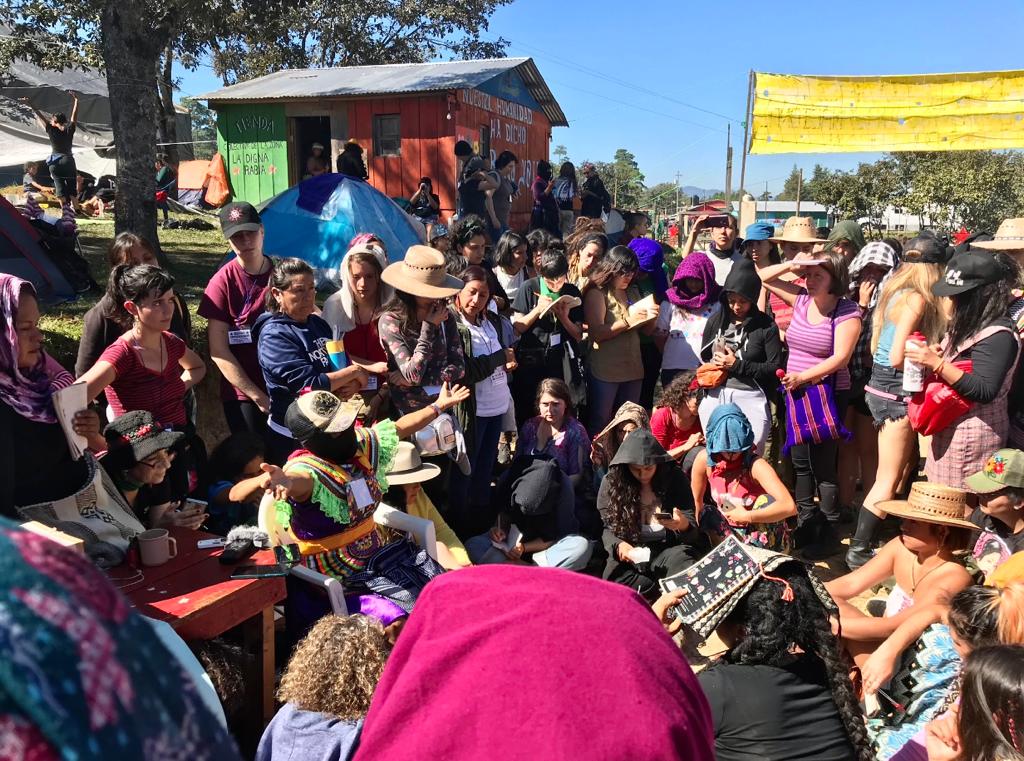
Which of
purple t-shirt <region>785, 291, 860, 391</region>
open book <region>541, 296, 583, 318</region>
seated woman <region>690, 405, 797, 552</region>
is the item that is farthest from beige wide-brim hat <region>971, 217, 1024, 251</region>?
open book <region>541, 296, 583, 318</region>

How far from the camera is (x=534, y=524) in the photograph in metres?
4.64

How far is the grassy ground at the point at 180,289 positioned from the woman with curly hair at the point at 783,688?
4.40 meters

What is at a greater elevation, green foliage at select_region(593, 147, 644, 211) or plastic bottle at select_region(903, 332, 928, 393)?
green foliage at select_region(593, 147, 644, 211)

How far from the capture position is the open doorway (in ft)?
47.9

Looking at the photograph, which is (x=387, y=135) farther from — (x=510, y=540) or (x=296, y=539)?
(x=296, y=539)

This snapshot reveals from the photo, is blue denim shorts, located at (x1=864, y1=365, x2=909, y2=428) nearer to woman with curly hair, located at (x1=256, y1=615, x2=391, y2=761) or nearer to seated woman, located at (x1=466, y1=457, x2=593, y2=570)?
seated woman, located at (x1=466, y1=457, x2=593, y2=570)

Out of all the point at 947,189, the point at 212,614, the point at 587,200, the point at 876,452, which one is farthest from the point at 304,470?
the point at 947,189

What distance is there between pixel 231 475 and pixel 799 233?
4813 millimetres

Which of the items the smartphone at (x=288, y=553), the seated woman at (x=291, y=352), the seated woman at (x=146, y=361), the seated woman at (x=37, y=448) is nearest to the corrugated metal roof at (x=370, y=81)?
the seated woman at (x=291, y=352)

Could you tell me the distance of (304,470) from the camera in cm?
302

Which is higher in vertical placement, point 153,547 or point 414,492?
point 153,547

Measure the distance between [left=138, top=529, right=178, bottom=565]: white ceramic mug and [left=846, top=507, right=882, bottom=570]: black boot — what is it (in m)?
3.90

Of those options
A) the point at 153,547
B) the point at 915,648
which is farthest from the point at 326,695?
the point at 915,648

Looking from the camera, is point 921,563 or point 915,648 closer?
point 915,648
